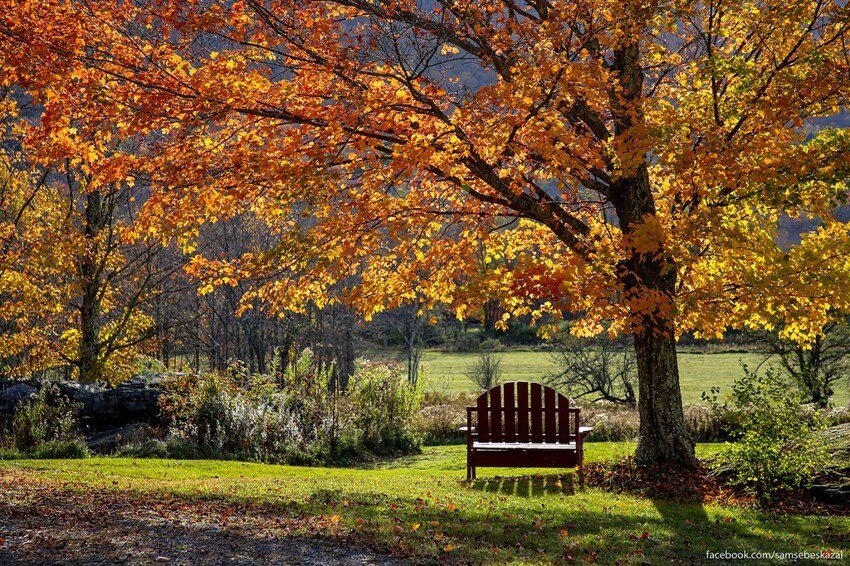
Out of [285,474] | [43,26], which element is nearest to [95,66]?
[43,26]

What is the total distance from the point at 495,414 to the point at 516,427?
33 cm

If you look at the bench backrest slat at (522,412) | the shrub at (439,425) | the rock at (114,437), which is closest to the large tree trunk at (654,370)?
the bench backrest slat at (522,412)

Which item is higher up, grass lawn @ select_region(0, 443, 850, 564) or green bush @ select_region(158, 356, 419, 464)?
green bush @ select_region(158, 356, 419, 464)

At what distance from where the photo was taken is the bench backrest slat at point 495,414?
1053 cm

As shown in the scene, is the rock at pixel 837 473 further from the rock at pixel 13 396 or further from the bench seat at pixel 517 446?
the rock at pixel 13 396

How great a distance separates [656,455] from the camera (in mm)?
10125

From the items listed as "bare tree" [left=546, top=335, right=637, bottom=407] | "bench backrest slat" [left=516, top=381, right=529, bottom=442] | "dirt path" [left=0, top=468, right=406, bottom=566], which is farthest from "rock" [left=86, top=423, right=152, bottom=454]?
"bare tree" [left=546, top=335, right=637, bottom=407]

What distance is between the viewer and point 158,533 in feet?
19.0

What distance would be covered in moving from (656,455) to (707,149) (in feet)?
12.7

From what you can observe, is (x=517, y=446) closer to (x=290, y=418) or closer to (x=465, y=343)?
(x=290, y=418)

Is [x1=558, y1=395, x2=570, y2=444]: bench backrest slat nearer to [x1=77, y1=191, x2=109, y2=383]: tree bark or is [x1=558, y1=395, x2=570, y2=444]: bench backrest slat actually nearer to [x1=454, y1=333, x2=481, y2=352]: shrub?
[x1=77, y1=191, x2=109, y2=383]: tree bark

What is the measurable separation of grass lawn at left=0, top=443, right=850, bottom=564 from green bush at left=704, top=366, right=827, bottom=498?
2.26 ft

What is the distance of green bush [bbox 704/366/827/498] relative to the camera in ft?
27.3

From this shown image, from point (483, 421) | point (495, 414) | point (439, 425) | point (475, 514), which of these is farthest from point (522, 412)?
point (439, 425)
